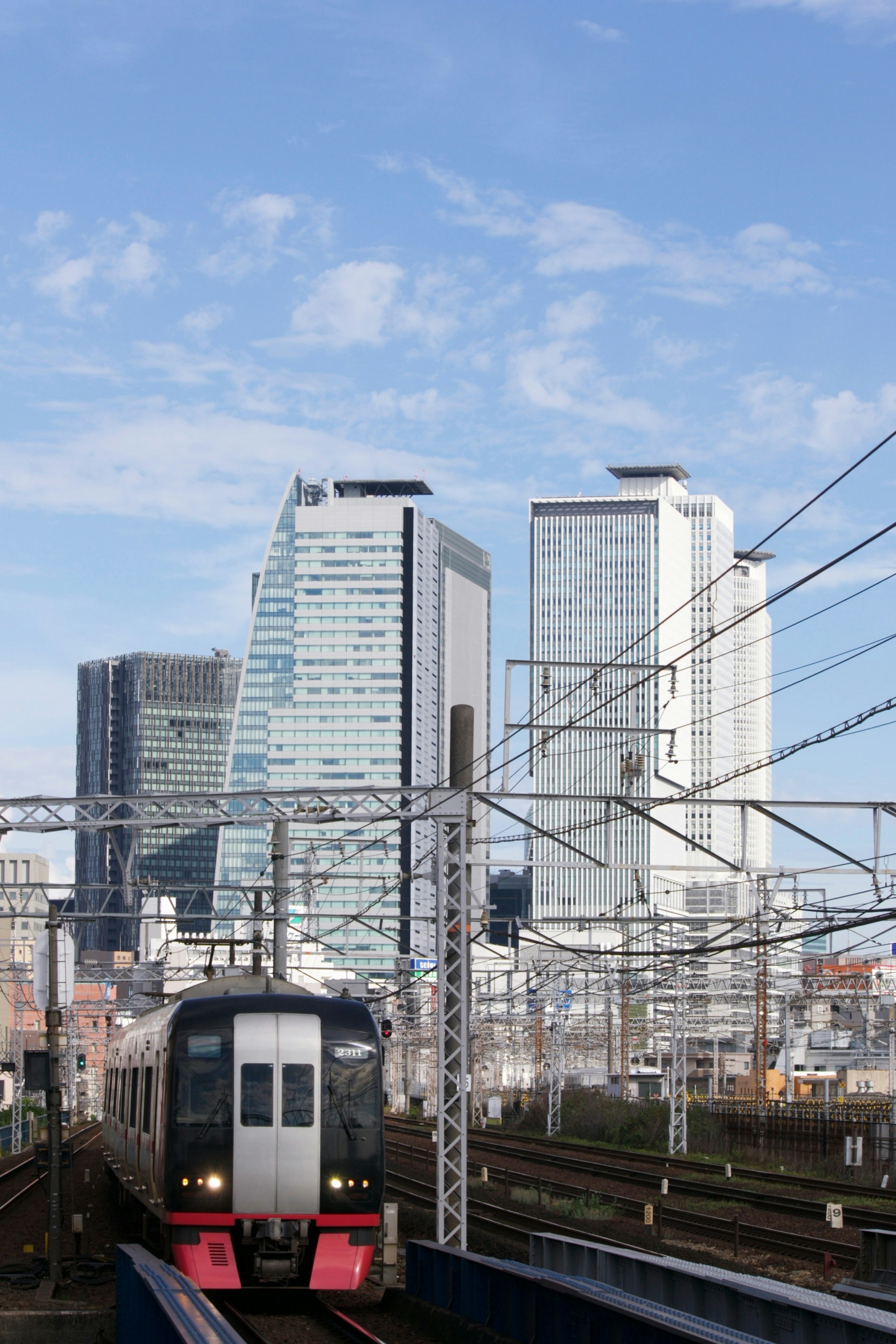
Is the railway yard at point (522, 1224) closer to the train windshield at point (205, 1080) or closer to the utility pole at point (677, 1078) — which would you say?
the utility pole at point (677, 1078)

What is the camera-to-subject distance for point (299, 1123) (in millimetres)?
16188

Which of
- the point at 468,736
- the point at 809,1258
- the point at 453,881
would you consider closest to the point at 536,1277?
the point at 453,881

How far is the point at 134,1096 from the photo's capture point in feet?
67.5

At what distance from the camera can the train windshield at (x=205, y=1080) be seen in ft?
52.6

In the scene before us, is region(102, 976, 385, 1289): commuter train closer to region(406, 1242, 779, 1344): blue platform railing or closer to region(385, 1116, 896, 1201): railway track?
region(406, 1242, 779, 1344): blue platform railing

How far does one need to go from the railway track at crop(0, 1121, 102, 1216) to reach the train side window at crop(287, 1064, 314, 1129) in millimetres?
12843

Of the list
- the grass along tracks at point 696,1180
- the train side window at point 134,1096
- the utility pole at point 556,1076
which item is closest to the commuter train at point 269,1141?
the train side window at point 134,1096

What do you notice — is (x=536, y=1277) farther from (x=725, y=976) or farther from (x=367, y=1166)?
(x=725, y=976)

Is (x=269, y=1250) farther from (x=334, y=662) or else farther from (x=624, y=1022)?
(x=334, y=662)

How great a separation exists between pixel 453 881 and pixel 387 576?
583 ft

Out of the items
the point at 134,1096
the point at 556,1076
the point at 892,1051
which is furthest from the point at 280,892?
the point at 892,1051

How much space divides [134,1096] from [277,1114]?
5170mm

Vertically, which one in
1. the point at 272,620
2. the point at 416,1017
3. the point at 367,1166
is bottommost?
the point at 416,1017

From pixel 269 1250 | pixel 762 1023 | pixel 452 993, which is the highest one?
pixel 452 993
